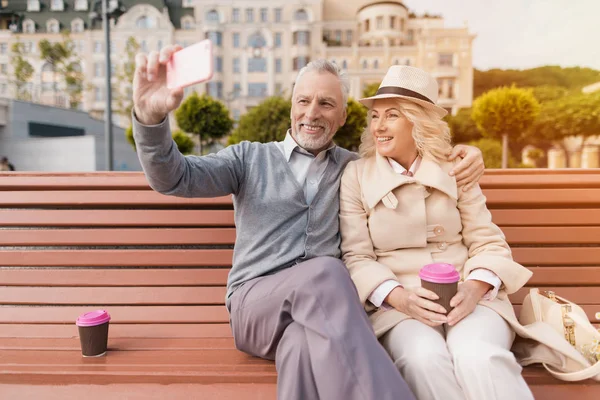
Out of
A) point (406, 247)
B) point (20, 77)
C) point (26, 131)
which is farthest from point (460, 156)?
point (20, 77)

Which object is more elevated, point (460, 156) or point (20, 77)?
point (20, 77)

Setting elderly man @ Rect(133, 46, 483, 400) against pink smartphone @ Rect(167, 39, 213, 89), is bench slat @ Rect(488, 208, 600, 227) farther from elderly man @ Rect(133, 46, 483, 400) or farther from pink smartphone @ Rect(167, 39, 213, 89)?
pink smartphone @ Rect(167, 39, 213, 89)

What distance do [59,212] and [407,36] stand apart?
172 feet

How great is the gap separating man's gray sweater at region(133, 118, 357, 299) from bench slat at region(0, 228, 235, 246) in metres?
0.47

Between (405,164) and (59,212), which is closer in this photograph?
(405,164)

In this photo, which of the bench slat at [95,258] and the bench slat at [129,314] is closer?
the bench slat at [129,314]

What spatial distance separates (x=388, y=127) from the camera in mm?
2148

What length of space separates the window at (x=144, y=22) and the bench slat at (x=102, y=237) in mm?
49571

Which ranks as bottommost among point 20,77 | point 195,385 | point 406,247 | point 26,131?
point 195,385

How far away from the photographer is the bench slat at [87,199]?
8.43ft

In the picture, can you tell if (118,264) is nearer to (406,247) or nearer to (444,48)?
(406,247)

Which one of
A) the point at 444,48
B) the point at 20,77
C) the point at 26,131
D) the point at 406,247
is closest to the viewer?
the point at 406,247

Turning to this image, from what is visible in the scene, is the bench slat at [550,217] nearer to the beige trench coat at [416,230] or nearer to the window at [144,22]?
the beige trench coat at [416,230]

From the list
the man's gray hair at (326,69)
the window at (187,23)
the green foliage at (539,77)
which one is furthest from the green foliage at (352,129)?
the window at (187,23)
